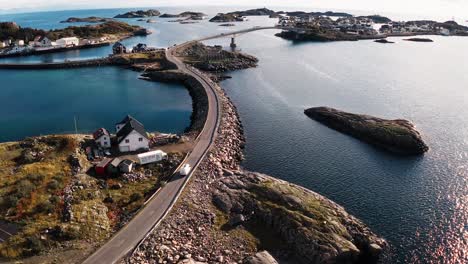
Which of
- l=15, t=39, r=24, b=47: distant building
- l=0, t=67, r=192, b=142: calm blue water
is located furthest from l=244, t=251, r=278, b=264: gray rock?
l=15, t=39, r=24, b=47: distant building

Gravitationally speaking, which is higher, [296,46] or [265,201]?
[296,46]

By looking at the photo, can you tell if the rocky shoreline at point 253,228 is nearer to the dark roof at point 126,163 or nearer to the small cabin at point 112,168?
the dark roof at point 126,163

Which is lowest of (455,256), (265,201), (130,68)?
(455,256)

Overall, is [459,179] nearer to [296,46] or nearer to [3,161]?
[3,161]

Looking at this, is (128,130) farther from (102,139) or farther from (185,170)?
(185,170)

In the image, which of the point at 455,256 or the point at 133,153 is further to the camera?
the point at 133,153

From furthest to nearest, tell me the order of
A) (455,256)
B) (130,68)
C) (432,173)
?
(130,68), (432,173), (455,256)

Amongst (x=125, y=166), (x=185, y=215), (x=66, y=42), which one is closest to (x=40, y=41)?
(x=66, y=42)

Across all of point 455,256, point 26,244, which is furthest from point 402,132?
point 26,244
